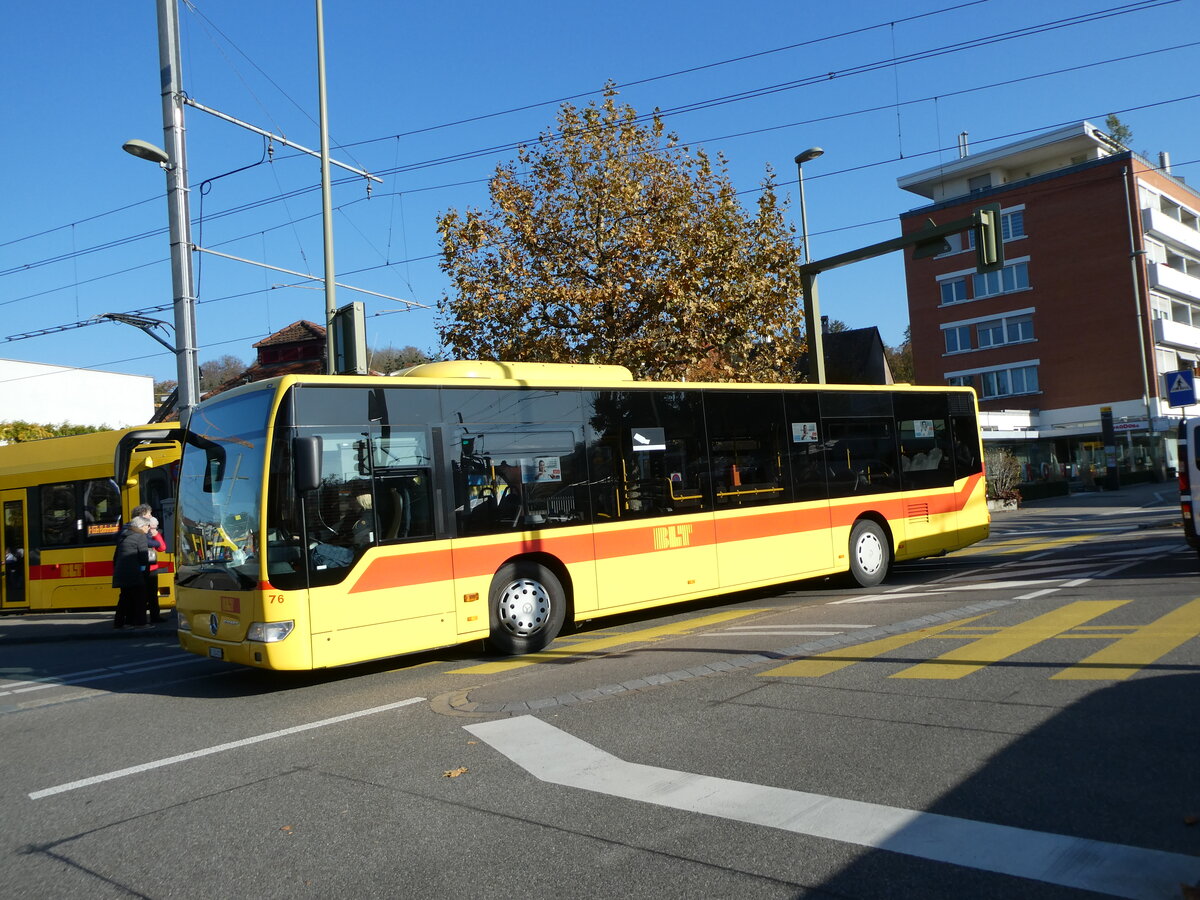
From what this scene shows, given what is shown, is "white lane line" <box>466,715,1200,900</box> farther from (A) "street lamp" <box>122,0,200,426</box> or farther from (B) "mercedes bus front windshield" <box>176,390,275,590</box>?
(A) "street lamp" <box>122,0,200,426</box>

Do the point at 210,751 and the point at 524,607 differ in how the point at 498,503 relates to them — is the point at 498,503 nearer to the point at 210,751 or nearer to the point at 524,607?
the point at 524,607

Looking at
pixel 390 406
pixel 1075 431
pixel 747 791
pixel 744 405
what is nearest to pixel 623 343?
pixel 744 405

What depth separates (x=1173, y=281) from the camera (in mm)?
54031

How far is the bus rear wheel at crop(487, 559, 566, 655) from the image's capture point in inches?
395

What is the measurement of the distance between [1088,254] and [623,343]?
43.6 metres

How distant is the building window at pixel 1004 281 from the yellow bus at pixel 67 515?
49.3 meters

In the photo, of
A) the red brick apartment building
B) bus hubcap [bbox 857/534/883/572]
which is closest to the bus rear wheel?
bus hubcap [bbox 857/534/883/572]

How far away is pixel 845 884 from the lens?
3.80 m

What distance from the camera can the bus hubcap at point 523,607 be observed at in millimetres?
10078

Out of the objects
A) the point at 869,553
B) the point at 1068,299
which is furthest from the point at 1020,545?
the point at 1068,299

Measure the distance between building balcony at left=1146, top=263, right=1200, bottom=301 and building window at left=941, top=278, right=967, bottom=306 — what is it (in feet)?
32.0

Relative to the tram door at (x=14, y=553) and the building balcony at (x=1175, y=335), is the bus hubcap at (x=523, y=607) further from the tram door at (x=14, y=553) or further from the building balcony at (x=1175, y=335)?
the building balcony at (x=1175, y=335)

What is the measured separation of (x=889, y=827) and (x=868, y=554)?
10.2 m

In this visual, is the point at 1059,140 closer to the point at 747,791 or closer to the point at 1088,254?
the point at 1088,254
